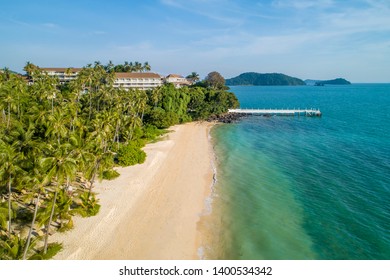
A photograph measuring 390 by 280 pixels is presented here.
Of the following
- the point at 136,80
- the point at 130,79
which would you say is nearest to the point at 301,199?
the point at 136,80

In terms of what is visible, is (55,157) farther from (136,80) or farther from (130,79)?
(136,80)

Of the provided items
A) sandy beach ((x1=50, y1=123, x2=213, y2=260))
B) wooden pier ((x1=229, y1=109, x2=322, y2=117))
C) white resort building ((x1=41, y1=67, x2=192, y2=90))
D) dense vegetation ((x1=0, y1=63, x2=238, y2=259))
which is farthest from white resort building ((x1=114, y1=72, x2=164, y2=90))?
sandy beach ((x1=50, y1=123, x2=213, y2=260))

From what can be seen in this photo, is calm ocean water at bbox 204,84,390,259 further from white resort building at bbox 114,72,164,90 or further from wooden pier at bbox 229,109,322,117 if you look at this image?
white resort building at bbox 114,72,164,90

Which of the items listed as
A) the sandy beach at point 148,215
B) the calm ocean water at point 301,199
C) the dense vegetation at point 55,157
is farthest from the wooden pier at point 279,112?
the sandy beach at point 148,215

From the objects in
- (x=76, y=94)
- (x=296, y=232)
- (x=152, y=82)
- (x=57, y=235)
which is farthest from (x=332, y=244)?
(x=152, y=82)

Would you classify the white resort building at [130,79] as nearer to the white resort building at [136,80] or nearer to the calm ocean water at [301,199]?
the white resort building at [136,80]

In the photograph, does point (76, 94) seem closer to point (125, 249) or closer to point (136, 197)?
point (136, 197)
